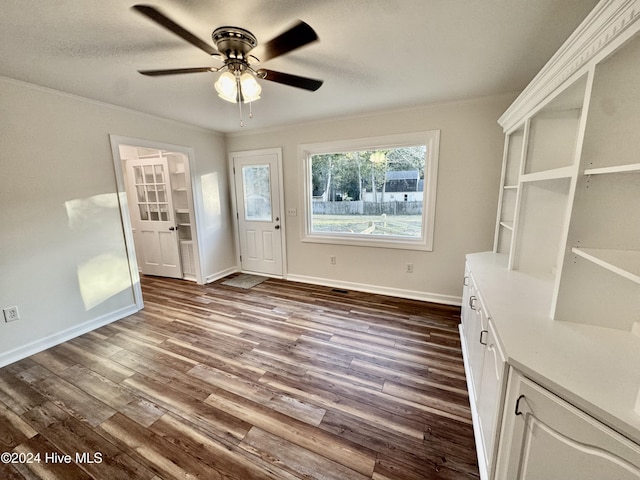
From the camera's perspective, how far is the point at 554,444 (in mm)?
874

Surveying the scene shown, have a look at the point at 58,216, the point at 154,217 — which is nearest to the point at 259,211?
the point at 154,217

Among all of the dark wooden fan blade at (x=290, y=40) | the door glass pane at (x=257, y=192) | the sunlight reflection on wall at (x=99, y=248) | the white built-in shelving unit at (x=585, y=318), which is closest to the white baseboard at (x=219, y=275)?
the door glass pane at (x=257, y=192)

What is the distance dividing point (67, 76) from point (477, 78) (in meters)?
3.56

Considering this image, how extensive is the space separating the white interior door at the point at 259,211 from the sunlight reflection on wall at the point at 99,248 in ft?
5.96

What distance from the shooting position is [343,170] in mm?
3693

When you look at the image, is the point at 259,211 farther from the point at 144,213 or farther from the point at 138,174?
the point at 138,174

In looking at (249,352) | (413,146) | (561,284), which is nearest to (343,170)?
(413,146)

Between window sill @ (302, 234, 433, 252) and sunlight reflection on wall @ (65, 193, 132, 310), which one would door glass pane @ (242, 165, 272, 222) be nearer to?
window sill @ (302, 234, 433, 252)

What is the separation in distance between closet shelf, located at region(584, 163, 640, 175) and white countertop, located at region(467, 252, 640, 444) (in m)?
0.69

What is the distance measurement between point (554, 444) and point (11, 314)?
386 centimetres

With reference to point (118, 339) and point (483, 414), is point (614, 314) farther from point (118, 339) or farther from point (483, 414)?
point (118, 339)

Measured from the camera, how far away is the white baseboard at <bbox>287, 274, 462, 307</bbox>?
10.7 ft

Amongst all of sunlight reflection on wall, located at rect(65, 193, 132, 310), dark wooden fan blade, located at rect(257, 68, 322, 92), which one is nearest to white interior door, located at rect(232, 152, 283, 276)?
sunlight reflection on wall, located at rect(65, 193, 132, 310)

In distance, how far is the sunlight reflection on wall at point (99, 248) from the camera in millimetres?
2695
